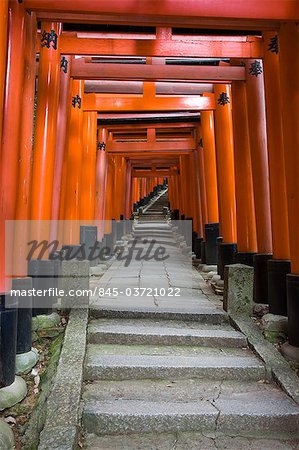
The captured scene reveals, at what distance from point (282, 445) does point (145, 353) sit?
1.54m

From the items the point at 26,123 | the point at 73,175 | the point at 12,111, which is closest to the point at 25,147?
the point at 26,123

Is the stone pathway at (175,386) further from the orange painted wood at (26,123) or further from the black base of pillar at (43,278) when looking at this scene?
the orange painted wood at (26,123)

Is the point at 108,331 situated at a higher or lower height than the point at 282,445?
higher

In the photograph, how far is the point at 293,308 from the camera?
4117mm

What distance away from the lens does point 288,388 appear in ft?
11.8

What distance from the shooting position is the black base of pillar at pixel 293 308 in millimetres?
4078

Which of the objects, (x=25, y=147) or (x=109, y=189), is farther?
(x=109, y=189)

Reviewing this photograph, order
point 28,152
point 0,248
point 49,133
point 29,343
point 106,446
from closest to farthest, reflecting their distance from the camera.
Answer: point 106,446 → point 0,248 → point 29,343 → point 28,152 → point 49,133

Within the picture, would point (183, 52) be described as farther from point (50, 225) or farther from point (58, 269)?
point (58, 269)

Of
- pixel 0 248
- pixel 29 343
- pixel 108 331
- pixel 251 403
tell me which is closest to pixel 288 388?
pixel 251 403

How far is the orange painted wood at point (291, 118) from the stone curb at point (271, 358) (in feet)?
2.71

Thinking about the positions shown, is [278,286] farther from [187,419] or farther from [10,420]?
[10,420]

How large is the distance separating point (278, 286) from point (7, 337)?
3.15 metres

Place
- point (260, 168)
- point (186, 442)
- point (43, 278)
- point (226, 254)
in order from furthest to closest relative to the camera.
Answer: point (226, 254) → point (260, 168) → point (43, 278) → point (186, 442)
